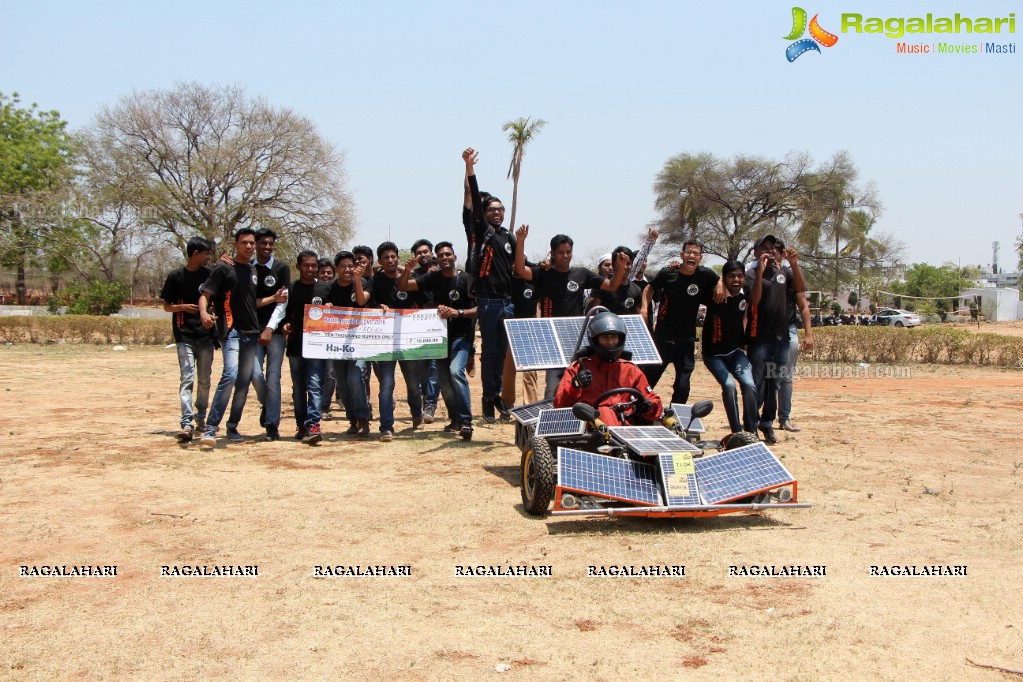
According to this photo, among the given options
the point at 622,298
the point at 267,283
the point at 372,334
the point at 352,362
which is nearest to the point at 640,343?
the point at 622,298

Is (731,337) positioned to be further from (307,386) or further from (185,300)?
(185,300)

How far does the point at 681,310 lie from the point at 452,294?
2.81 meters

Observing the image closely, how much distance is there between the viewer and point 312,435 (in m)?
10.0

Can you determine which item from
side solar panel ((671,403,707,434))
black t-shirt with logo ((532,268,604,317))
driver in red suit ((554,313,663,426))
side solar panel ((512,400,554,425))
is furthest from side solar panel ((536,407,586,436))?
black t-shirt with logo ((532,268,604,317))

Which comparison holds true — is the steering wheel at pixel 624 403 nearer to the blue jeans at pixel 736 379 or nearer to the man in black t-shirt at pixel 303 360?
the blue jeans at pixel 736 379

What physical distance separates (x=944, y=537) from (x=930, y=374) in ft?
49.8

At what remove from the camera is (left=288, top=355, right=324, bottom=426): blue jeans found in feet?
33.6

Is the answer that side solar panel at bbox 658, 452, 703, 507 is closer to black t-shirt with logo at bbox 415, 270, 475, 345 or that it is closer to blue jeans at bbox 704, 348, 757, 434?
blue jeans at bbox 704, 348, 757, 434

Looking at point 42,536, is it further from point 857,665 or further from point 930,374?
point 930,374

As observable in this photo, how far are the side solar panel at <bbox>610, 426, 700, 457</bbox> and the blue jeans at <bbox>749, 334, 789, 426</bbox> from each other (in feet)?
11.6

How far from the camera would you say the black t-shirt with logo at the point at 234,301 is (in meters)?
9.80

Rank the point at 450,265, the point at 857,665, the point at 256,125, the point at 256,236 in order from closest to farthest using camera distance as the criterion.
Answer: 1. the point at 857,665
2. the point at 256,236
3. the point at 450,265
4. the point at 256,125

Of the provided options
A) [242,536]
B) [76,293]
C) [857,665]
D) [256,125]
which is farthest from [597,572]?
[256,125]

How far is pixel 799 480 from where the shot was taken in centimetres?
815
